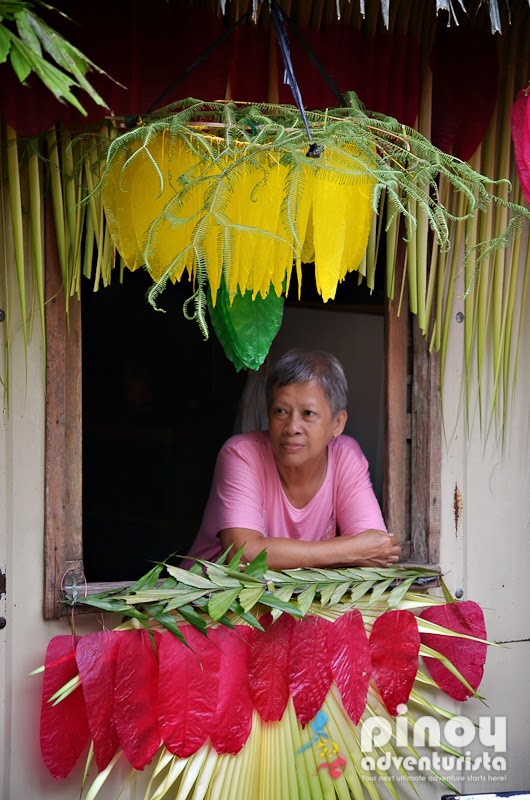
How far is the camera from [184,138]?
1.91 metres

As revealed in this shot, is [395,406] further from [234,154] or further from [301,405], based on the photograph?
[234,154]

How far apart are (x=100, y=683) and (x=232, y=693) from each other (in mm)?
356

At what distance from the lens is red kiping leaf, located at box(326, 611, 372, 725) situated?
2.50 metres

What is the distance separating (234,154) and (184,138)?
0.36 feet

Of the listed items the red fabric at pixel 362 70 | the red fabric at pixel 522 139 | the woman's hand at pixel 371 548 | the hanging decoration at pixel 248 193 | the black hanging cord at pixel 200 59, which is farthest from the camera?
the woman's hand at pixel 371 548

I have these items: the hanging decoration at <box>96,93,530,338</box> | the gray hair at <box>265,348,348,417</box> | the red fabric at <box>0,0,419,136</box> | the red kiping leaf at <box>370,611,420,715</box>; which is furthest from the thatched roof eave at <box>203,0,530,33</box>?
the red kiping leaf at <box>370,611,420,715</box>

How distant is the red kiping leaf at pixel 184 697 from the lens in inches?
93.7

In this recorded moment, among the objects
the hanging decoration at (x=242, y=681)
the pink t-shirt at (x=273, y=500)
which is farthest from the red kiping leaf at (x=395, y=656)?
the pink t-shirt at (x=273, y=500)

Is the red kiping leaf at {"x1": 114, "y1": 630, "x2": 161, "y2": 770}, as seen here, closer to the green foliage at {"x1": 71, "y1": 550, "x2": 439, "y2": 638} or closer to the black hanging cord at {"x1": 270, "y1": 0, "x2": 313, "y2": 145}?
the green foliage at {"x1": 71, "y1": 550, "x2": 439, "y2": 638}

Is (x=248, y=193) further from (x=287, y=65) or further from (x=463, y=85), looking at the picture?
(x=463, y=85)

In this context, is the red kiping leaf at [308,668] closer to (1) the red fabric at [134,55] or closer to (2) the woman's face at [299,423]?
(2) the woman's face at [299,423]

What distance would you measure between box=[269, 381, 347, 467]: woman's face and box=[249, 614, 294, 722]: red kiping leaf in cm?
53

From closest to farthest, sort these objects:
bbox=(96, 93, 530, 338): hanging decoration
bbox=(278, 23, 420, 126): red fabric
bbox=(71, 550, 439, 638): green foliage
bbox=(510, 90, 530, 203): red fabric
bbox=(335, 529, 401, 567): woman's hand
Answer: bbox=(96, 93, 530, 338): hanging decoration < bbox=(510, 90, 530, 203): red fabric < bbox=(71, 550, 439, 638): green foliage < bbox=(278, 23, 420, 126): red fabric < bbox=(335, 529, 401, 567): woman's hand

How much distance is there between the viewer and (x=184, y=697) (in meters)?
2.39
